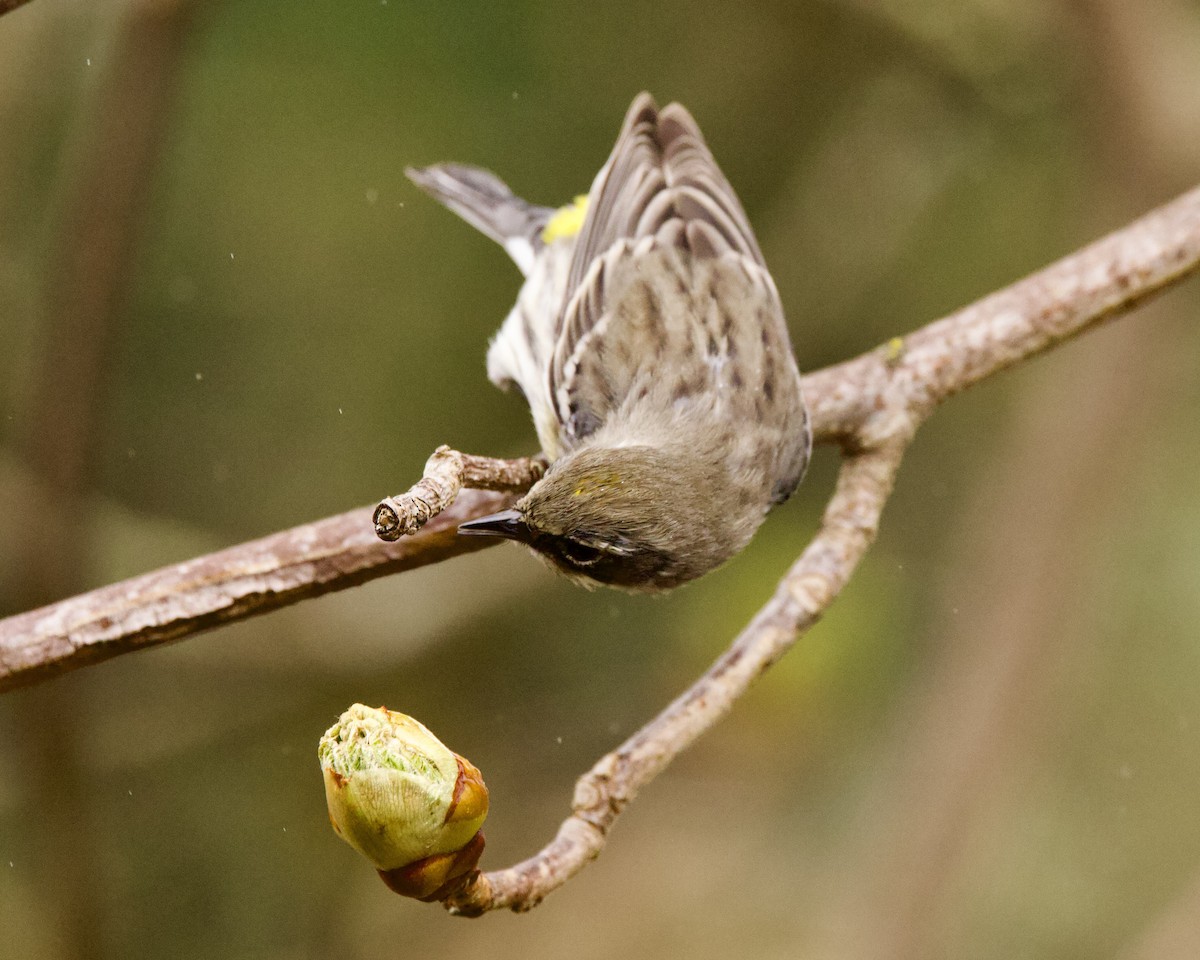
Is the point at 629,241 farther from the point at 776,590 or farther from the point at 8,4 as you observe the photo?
the point at 8,4

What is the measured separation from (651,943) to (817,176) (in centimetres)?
342

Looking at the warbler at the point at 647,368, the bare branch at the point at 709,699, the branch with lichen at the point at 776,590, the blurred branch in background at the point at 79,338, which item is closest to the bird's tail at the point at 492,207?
the warbler at the point at 647,368

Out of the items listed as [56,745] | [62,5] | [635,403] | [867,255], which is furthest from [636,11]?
[56,745]

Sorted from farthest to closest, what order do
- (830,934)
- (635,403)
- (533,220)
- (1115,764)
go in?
(1115,764) → (830,934) → (533,220) → (635,403)

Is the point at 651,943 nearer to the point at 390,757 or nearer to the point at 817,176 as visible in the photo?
the point at 817,176

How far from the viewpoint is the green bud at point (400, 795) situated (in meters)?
1.60

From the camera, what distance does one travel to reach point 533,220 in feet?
13.7

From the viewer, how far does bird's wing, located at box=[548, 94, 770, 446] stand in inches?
127

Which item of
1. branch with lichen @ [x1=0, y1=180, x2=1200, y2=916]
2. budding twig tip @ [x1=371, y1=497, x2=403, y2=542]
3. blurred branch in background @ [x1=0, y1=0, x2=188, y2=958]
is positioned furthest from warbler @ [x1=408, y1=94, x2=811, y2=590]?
blurred branch in background @ [x1=0, y1=0, x2=188, y2=958]

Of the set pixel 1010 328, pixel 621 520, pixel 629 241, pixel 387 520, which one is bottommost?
pixel 387 520

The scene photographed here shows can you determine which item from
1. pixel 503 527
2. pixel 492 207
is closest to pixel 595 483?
pixel 503 527

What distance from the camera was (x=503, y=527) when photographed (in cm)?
244

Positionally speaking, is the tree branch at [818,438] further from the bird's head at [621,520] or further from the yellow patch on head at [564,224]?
the yellow patch on head at [564,224]

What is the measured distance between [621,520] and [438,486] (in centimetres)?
79
